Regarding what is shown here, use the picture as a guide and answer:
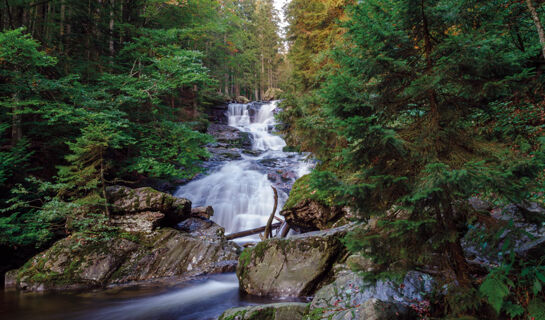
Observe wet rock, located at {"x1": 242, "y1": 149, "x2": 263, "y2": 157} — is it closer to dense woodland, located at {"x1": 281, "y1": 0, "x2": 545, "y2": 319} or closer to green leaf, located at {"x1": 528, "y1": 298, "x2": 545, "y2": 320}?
dense woodland, located at {"x1": 281, "y1": 0, "x2": 545, "y2": 319}

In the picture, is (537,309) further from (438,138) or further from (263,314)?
(263,314)

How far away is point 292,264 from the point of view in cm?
559

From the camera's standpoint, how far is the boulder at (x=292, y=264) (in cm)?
536

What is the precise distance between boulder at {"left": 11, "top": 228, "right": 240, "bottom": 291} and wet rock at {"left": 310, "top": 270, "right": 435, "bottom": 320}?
15.8ft

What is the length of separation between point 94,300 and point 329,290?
5.96 m

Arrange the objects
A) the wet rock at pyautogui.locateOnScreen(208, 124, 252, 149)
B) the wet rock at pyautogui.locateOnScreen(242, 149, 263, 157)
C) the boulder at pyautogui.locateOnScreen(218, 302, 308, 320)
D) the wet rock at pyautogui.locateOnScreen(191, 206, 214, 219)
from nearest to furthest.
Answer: the boulder at pyautogui.locateOnScreen(218, 302, 308, 320) < the wet rock at pyautogui.locateOnScreen(191, 206, 214, 219) < the wet rock at pyautogui.locateOnScreen(242, 149, 263, 157) < the wet rock at pyautogui.locateOnScreen(208, 124, 252, 149)

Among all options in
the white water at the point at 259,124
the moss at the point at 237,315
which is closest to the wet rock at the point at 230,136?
the white water at the point at 259,124

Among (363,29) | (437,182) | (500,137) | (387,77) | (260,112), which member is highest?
(260,112)

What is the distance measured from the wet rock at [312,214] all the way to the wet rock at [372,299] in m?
3.60

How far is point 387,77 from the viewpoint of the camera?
10.3 feet

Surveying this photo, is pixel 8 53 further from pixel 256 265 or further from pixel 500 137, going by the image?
pixel 500 137

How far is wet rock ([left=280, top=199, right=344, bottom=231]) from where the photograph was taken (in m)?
7.77

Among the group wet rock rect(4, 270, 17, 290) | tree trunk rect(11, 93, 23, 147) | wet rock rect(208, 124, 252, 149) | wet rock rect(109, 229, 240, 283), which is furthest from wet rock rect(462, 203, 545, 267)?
wet rock rect(208, 124, 252, 149)

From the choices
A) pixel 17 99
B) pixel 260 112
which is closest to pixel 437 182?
pixel 17 99
